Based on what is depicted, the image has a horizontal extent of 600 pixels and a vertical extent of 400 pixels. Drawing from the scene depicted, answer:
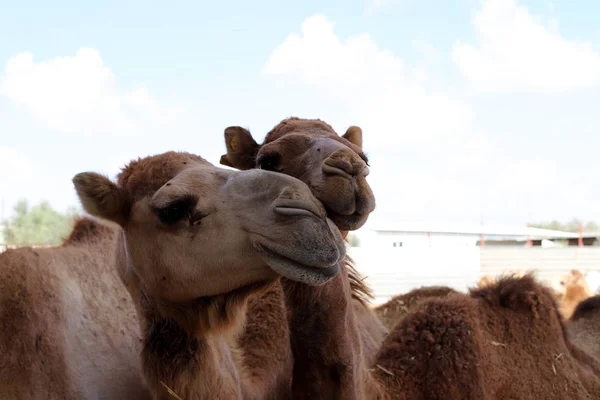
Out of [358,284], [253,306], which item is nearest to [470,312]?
[358,284]

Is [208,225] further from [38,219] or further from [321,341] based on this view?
[38,219]

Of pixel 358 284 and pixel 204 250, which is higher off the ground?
pixel 204 250

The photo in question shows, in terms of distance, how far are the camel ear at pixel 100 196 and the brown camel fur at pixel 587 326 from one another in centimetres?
455

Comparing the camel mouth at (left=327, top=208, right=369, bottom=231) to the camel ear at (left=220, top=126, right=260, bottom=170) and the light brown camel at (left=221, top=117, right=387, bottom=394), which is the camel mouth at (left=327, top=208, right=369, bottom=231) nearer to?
the light brown camel at (left=221, top=117, right=387, bottom=394)

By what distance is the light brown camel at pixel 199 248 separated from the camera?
8.29ft

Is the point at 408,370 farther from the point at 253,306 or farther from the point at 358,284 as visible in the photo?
the point at 253,306

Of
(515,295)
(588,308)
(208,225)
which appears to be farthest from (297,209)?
(588,308)

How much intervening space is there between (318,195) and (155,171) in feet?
2.24

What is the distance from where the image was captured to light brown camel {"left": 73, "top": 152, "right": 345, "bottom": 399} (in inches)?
99.4

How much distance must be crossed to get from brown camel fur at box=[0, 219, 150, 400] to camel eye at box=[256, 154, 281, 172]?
3.85 ft

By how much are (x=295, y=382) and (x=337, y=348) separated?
11.5 inches

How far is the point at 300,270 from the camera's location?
2.49 metres

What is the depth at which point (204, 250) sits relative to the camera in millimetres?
2738

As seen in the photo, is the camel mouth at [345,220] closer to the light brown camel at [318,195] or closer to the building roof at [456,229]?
the light brown camel at [318,195]
